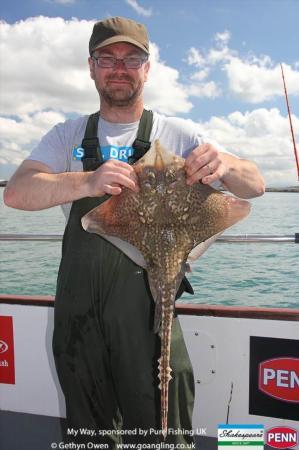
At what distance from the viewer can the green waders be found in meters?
2.19

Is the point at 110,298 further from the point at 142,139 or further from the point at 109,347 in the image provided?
the point at 142,139

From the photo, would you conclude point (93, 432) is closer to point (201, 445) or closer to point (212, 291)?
point (201, 445)

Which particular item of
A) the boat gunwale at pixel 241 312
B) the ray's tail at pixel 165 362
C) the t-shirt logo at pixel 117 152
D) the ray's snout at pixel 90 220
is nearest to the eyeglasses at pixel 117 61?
the t-shirt logo at pixel 117 152

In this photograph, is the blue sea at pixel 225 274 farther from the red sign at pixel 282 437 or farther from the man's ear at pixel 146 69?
the man's ear at pixel 146 69

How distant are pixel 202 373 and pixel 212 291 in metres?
8.56

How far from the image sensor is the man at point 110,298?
86.0 inches

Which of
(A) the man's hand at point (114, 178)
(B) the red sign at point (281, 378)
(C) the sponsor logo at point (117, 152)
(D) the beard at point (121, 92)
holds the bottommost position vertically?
(B) the red sign at point (281, 378)

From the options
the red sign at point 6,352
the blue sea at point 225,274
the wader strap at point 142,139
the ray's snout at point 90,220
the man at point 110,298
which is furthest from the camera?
the blue sea at point 225,274

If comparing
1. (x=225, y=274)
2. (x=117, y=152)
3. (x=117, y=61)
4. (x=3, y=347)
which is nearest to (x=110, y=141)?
(x=117, y=152)

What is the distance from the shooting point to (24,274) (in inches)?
541

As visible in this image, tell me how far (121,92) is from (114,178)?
2.35 feet

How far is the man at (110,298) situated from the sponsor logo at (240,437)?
901 millimetres

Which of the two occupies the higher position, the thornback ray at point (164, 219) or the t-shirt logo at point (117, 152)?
the t-shirt logo at point (117, 152)

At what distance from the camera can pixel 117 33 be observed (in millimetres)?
2307
